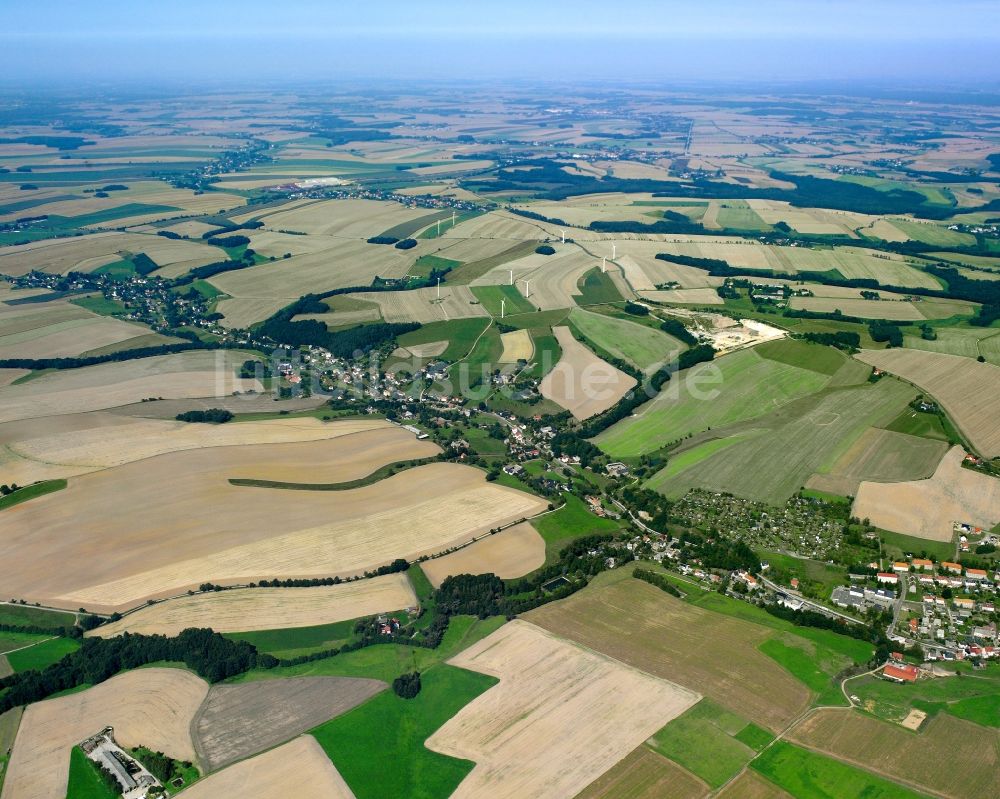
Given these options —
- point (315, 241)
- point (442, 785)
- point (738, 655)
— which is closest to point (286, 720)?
point (442, 785)

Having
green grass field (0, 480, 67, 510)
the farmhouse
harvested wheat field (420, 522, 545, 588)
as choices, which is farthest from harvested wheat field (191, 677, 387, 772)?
the farmhouse

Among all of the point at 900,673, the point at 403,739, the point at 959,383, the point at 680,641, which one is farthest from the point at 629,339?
the point at 403,739

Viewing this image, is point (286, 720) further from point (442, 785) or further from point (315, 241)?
point (315, 241)

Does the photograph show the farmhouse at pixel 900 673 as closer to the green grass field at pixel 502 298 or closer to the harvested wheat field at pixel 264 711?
the harvested wheat field at pixel 264 711

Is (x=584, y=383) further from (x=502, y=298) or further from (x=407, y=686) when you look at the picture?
(x=407, y=686)

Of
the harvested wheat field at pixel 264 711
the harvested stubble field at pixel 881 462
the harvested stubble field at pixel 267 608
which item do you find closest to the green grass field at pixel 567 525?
the harvested stubble field at pixel 267 608
